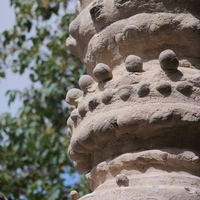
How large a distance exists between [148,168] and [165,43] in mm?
501

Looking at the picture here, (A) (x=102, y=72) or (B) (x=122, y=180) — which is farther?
(A) (x=102, y=72)

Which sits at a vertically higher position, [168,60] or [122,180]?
[168,60]

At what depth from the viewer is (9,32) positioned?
941 cm

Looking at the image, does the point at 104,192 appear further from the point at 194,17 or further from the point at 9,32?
the point at 9,32

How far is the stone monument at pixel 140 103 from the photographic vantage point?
255 cm

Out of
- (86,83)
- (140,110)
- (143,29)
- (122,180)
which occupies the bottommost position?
(122,180)

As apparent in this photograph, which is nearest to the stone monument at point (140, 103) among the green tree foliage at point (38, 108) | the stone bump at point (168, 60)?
the stone bump at point (168, 60)

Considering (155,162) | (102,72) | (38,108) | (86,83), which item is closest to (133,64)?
(102,72)

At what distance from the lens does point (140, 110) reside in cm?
256

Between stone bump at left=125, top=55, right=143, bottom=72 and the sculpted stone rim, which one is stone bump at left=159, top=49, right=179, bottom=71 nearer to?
stone bump at left=125, top=55, right=143, bottom=72

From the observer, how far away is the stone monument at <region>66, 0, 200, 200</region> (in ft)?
8.37

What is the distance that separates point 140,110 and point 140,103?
43 millimetres

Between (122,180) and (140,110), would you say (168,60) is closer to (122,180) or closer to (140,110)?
(140,110)

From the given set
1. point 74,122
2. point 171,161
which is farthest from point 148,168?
point 74,122
